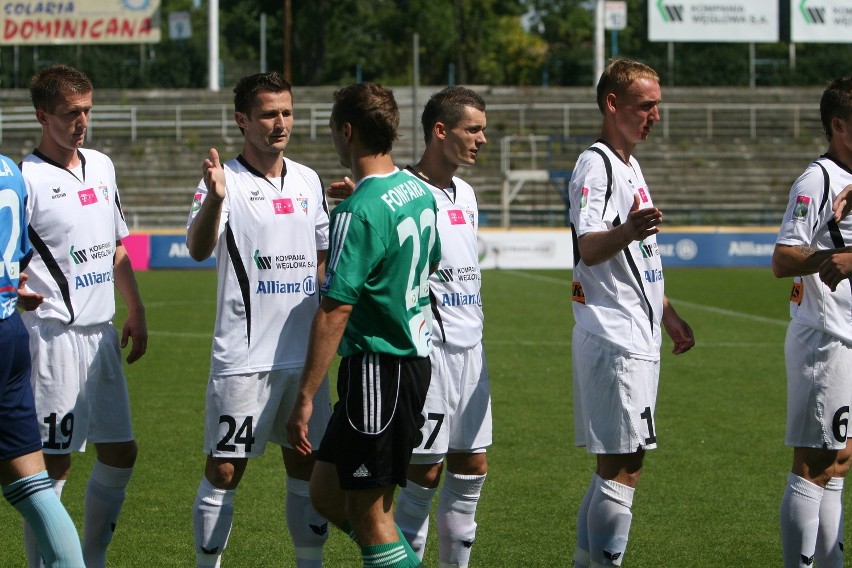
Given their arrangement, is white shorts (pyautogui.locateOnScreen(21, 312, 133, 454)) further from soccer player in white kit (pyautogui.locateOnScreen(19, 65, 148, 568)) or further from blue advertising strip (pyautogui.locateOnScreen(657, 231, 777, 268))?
blue advertising strip (pyautogui.locateOnScreen(657, 231, 777, 268))

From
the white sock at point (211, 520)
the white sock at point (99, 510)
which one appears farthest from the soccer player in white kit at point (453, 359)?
the white sock at point (99, 510)

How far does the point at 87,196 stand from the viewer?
17.6 feet

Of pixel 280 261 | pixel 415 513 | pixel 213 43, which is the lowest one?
pixel 415 513

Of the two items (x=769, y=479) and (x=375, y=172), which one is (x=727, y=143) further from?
(x=375, y=172)

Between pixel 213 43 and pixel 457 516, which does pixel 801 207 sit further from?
pixel 213 43

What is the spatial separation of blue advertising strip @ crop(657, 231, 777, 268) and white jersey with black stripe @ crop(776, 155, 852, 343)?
2110 cm

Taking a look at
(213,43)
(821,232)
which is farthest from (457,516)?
(213,43)

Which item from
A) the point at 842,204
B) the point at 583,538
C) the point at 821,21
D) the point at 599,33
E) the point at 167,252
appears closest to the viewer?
the point at 842,204

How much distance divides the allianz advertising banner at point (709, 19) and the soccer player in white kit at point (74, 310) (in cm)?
3901

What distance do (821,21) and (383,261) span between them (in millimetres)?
42250

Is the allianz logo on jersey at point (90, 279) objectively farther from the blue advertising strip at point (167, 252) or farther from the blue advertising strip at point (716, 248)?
the blue advertising strip at point (716, 248)

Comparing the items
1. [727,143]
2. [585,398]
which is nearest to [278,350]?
[585,398]

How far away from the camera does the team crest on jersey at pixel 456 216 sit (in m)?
5.45

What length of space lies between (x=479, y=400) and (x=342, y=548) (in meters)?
1.36
